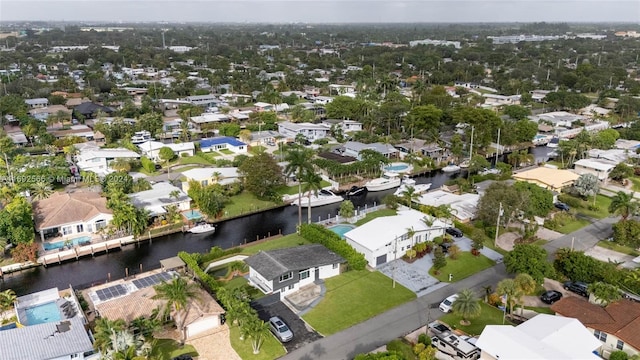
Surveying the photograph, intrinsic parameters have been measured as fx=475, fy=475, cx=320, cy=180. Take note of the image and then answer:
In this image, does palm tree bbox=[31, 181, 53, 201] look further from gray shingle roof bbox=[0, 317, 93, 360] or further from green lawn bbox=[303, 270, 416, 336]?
green lawn bbox=[303, 270, 416, 336]

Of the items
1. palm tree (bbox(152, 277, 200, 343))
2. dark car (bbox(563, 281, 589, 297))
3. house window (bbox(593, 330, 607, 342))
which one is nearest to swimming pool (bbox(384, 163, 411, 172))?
dark car (bbox(563, 281, 589, 297))

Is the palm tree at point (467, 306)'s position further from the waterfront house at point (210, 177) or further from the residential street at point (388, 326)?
the waterfront house at point (210, 177)

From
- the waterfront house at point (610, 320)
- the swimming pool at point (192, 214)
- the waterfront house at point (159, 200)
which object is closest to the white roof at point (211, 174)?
the waterfront house at point (159, 200)

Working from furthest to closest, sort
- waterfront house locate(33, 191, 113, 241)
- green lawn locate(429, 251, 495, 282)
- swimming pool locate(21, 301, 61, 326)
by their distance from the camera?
waterfront house locate(33, 191, 113, 241), green lawn locate(429, 251, 495, 282), swimming pool locate(21, 301, 61, 326)

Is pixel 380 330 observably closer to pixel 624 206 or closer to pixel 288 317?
pixel 288 317

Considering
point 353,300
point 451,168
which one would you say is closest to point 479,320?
point 353,300
